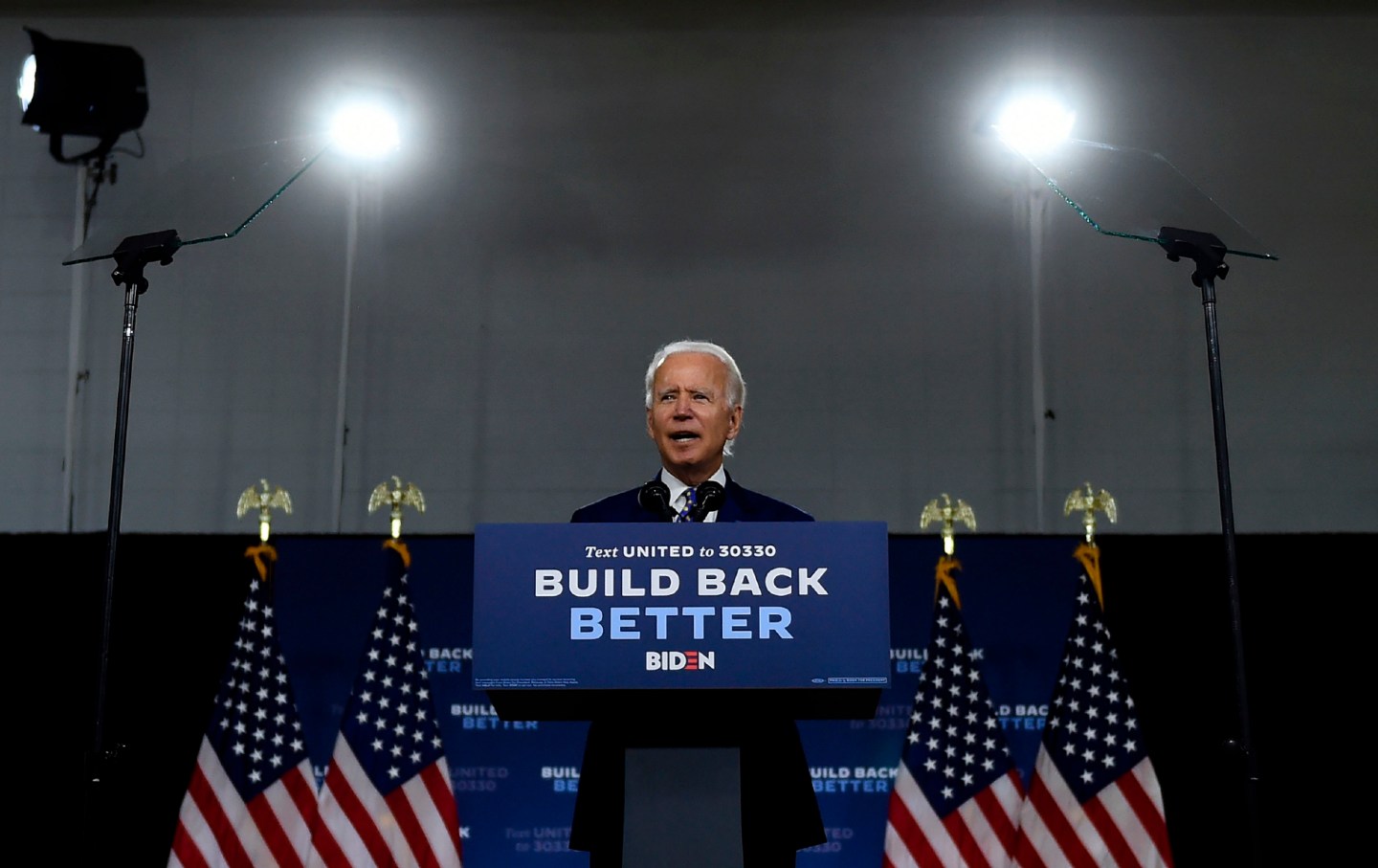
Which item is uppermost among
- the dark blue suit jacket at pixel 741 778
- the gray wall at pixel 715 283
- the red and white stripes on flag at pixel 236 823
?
the gray wall at pixel 715 283

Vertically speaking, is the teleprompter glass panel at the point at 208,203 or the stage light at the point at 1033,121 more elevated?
the stage light at the point at 1033,121

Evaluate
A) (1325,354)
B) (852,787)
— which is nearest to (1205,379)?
(1325,354)

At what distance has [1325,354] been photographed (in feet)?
16.8

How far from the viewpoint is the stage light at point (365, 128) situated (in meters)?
5.26

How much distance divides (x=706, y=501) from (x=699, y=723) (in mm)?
490

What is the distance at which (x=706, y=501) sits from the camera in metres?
2.21

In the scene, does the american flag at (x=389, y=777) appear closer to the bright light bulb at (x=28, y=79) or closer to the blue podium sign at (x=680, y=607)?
the bright light bulb at (x=28, y=79)

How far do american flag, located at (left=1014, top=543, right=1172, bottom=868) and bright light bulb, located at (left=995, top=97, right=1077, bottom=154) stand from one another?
6.39 feet

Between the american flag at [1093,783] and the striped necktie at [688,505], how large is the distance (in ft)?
7.97

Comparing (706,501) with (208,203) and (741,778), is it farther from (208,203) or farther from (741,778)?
(208,203)

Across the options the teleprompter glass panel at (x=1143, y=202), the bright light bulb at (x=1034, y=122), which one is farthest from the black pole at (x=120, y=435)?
the bright light bulb at (x=1034, y=122)

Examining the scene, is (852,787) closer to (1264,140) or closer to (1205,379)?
(1205,379)

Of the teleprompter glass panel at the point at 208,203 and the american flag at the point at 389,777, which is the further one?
the american flag at the point at 389,777

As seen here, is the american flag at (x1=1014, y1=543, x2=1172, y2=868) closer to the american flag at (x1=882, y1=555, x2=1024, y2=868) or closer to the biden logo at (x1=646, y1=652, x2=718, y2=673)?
the american flag at (x1=882, y1=555, x2=1024, y2=868)
